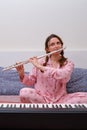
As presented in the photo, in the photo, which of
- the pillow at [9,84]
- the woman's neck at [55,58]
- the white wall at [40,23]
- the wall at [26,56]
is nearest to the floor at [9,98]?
the pillow at [9,84]

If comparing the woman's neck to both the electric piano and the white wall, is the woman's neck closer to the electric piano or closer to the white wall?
the white wall

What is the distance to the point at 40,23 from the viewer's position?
2.54 meters

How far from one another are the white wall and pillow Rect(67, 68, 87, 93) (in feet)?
1.29

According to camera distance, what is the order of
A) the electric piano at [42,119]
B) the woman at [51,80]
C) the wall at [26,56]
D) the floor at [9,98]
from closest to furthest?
the electric piano at [42,119] → the woman at [51,80] → the floor at [9,98] → the wall at [26,56]

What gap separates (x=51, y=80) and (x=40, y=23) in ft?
2.76

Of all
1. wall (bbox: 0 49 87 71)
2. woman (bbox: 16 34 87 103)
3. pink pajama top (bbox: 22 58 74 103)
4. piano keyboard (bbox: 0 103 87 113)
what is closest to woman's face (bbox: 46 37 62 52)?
woman (bbox: 16 34 87 103)

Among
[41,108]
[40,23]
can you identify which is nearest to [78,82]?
[40,23]

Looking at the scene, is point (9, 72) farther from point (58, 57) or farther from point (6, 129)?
point (6, 129)

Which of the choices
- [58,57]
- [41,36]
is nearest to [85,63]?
[41,36]

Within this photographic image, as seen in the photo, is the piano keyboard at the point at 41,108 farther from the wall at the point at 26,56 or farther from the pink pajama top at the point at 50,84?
the wall at the point at 26,56

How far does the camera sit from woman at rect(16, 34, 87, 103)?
174 centimetres

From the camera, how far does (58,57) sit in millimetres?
1930

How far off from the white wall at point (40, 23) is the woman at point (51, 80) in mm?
594

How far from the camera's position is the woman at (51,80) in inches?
68.6
